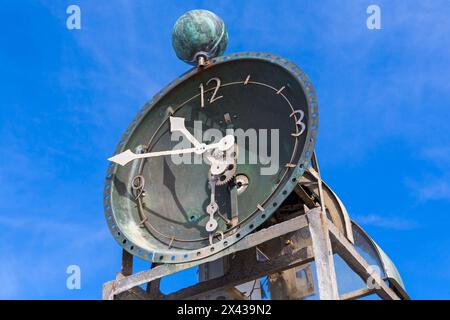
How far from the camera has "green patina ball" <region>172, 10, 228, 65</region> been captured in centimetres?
1652

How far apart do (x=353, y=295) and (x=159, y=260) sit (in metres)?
3.98

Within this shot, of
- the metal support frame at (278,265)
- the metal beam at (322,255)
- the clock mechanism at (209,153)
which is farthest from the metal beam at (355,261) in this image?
the clock mechanism at (209,153)

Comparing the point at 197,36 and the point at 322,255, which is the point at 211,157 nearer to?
the point at 197,36

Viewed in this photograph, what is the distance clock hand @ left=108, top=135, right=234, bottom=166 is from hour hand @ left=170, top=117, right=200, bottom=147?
0.15 m

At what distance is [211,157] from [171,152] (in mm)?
773

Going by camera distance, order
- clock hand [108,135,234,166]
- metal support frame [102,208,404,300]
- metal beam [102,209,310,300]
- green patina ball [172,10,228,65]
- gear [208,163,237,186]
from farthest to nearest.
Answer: green patina ball [172,10,228,65] → clock hand [108,135,234,166] → gear [208,163,237,186] → metal beam [102,209,310,300] → metal support frame [102,208,404,300]

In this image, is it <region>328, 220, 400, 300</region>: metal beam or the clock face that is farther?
the clock face

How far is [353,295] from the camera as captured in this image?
15781mm

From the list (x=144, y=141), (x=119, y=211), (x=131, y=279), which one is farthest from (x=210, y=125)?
(x=131, y=279)

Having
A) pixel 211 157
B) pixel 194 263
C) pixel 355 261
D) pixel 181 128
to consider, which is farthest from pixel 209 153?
pixel 355 261

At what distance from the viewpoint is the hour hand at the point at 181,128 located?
1539 centimetres

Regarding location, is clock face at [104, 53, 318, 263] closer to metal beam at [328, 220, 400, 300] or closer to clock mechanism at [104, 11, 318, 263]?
clock mechanism at [104, 11, 318, 263]

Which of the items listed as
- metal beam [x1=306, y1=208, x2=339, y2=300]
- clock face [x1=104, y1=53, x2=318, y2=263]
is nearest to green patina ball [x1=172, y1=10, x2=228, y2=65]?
clock face [x1=104, y1=53, x2=318, y2=263]
